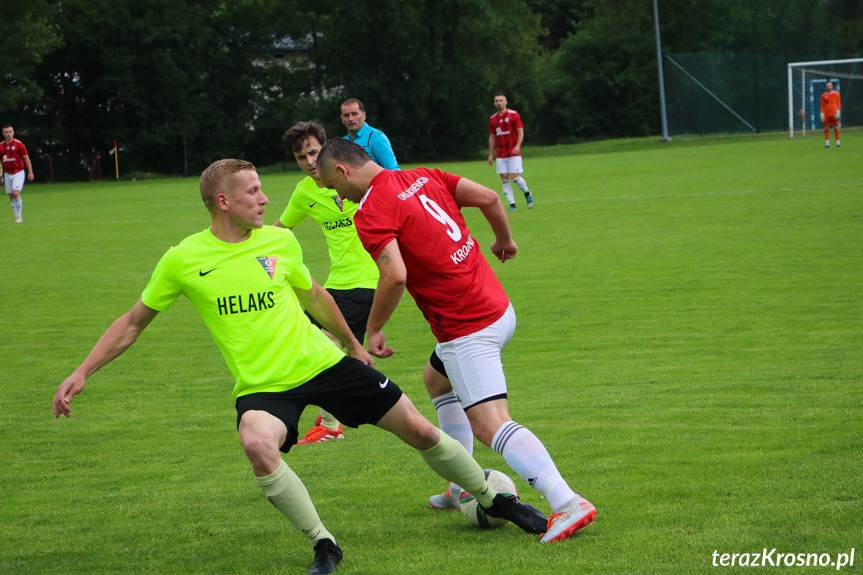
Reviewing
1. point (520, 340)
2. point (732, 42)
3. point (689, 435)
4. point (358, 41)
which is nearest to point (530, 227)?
point (520, 340)

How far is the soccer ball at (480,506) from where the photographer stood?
15.1 feet

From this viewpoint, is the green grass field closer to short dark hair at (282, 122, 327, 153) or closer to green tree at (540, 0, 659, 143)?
short dark hair at (282, 122, 327, 153)

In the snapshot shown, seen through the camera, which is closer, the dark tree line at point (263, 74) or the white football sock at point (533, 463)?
the white football sock at point (533, 463)

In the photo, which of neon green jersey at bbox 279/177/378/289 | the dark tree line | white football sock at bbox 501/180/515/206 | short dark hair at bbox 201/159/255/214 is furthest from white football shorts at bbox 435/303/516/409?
the dark tree line

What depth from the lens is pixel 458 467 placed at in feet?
14.6

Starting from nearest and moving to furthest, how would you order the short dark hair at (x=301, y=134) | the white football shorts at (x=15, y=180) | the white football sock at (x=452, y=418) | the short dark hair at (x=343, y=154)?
the short dark hair at (x=343, y=154) < the white football sock at (x=452, y=418) < the short dark hair at (x=301, y=134) < the white football shorts at (x=15, y=180)

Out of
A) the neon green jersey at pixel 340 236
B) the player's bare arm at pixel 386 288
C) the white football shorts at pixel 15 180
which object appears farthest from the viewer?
the white football shorts at pixel 15 180

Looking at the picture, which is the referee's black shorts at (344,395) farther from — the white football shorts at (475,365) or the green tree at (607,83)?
the green tree at (607,83)

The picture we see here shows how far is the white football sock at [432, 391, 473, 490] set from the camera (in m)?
5.11

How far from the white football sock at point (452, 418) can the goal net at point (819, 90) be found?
38.0 meters

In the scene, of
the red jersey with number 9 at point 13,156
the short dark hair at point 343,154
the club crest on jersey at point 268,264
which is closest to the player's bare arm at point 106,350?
the club crest on jersey at point 268,264

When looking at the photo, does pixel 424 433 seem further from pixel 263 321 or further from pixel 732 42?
pixel 732 42

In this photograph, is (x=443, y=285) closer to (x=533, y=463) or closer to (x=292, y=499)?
(x=533, y=463)

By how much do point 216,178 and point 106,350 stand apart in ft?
3.05
